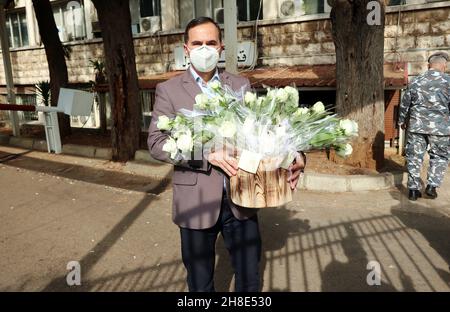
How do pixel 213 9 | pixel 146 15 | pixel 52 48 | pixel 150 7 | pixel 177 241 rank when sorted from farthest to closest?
pixel 146 15, pixel 150 7, pixel 213 9, pixel 52 48, pixel 177 241

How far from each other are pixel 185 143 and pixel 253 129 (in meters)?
0.37

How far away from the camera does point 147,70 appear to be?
13.7 metres

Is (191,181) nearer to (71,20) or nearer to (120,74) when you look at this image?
(120,74)

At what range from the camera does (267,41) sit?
442 inches

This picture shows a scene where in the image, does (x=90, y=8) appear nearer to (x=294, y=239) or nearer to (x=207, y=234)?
(x=294, y=239)

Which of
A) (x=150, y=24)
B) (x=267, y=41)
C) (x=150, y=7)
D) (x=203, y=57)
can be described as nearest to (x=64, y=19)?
(x=150, y=7)

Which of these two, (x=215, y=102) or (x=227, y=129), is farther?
(x=215, y=102)

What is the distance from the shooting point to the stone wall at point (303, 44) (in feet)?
29.5

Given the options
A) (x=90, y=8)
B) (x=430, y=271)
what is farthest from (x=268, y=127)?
(x=90, y=8)

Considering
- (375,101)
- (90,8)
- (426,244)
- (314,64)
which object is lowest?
(426,244)

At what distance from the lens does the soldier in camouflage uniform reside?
534cm

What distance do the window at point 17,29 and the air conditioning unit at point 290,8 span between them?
12339 millimetres

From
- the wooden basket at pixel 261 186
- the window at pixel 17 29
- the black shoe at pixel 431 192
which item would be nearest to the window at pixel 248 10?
the black shoe at pixel 431 192

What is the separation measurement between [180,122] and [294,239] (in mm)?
2682
